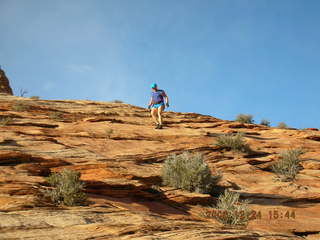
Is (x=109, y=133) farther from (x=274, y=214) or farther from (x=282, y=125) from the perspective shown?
(x=282, y=125)

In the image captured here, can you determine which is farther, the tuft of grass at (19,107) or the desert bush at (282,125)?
the desert bush at (282,125)

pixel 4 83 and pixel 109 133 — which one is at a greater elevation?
pixel 4 83

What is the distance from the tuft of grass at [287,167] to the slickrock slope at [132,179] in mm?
290

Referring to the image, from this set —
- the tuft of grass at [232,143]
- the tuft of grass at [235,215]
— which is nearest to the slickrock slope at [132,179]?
the tuft of grass at [235,215]

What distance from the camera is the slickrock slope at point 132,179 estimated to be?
4910 mm

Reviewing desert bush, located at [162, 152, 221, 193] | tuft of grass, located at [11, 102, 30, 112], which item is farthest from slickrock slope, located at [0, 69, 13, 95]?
desert bush, located at [162, 152, 221, 193]

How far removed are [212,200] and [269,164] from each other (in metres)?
4.77

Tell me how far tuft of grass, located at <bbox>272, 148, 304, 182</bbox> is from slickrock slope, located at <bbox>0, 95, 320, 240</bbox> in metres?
0.29

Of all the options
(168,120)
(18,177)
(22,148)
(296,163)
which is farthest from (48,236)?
(168,120)

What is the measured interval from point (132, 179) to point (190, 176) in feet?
4.87

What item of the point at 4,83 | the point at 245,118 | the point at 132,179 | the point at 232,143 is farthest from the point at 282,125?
the point at 4,83

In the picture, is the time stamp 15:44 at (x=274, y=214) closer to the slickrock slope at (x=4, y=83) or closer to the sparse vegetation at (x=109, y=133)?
the sparse vegetation at (x=109, y=133)

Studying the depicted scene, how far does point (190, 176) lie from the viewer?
351 inches

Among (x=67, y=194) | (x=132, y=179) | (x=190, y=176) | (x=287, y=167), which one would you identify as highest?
(x=287, y=167)
